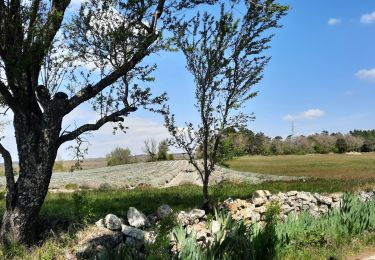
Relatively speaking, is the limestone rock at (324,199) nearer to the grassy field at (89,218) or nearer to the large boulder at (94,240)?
the grassy field at (89,218)

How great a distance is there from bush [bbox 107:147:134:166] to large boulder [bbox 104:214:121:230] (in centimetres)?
3876

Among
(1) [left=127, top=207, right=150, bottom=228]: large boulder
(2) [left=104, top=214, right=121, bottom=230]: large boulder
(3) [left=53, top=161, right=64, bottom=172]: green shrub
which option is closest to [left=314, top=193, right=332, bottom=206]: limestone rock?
(1) [left=127, top=207, right=150, bottom=228]: large boulder

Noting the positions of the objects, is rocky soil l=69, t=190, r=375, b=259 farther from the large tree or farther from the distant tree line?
the distant tree line

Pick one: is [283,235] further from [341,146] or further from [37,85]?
[341,146]

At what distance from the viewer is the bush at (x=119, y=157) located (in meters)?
49.1

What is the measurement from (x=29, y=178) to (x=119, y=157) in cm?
4121

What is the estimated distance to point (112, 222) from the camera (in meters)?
10.1

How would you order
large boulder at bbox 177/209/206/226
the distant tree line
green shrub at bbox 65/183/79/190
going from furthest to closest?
the distant tree line
green shrub at bbox 65/183/79/190
large boulder at bbox 177/209/206/226

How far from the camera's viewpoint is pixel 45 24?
9539 millimetres

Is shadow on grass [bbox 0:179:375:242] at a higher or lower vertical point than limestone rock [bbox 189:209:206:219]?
higher

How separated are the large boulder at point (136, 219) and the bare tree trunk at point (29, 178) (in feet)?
7.07

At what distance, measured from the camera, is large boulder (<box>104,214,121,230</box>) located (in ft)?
32.9

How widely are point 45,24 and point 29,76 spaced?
1.15m

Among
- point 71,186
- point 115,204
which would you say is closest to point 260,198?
point 115,204
